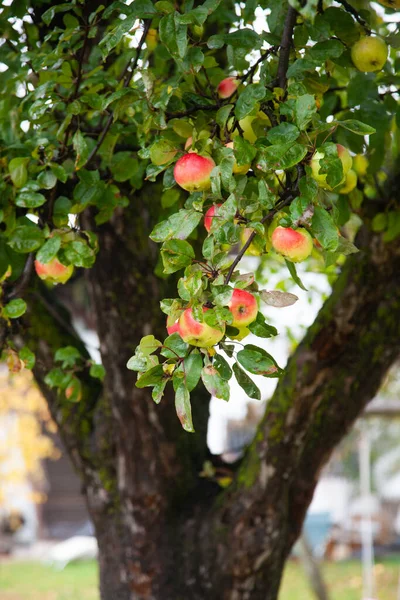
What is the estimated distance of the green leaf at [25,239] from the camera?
1.34 metres

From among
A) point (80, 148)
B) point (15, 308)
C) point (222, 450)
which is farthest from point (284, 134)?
point (222, 450)

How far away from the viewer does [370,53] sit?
3.85 ft

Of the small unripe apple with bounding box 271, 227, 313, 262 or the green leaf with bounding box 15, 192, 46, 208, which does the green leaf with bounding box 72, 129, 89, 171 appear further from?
the small unripe apple with bounding box 271, 227, 313, 262

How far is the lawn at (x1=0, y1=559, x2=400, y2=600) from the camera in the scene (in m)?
6.77

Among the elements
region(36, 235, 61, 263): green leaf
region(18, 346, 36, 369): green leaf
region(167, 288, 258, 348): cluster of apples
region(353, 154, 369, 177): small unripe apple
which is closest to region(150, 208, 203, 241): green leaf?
region(167, 288, 258, 348): cluster of apples

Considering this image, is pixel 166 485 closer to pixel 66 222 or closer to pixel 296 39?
pixel 66 222

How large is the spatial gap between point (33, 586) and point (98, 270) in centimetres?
610

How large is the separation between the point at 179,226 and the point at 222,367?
0.20 metres

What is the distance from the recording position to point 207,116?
120 centimetres

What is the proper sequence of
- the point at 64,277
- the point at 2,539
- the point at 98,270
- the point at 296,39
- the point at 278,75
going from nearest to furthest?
the point at 278,75, the point at 296,39, the point at 64,277, the point at 98,270, the point at 2,539

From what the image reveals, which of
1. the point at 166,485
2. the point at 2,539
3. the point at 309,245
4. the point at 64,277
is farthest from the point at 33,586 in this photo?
the point at 309,245

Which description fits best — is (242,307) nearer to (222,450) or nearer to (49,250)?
(49,250)

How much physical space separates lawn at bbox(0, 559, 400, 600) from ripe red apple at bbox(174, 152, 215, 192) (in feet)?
20.8

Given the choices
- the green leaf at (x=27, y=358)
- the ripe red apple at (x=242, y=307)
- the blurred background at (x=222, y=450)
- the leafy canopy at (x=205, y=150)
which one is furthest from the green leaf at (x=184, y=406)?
the blurred background at (x=222, y=450)
